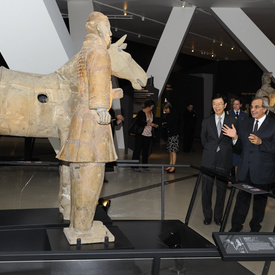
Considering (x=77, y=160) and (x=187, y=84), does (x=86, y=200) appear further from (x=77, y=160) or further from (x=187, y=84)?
(x=187, y=84)

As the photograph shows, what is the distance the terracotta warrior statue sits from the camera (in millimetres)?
2898

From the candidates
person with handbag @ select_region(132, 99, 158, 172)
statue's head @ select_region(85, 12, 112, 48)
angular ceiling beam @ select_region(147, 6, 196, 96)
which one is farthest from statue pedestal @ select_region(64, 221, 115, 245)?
angular ceiling beam @ select_region(147, 6, 196, 96)

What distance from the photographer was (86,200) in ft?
10.1

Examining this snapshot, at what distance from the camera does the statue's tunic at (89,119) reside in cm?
289

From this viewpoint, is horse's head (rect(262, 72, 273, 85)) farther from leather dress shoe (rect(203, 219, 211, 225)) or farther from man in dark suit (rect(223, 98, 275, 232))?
leather dress shoe (rect(203, 219, 211, 225))

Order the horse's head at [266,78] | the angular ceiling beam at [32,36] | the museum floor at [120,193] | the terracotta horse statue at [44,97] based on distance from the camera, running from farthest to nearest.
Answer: the horse's head at [266,78], the museum floor at [120,193], the angular ceiling beam at [32,36], the terracotta horse statue at [44,97]

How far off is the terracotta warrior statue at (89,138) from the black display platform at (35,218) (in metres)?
0.56

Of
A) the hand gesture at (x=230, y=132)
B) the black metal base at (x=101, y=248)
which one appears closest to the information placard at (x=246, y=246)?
the black metal base at (x=101, y=248)

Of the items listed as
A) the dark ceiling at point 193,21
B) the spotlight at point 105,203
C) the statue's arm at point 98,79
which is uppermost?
the dark ceiling at point 193,21

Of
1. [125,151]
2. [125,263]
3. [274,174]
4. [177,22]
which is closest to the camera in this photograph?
[125,263]

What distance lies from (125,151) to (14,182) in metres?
7.40

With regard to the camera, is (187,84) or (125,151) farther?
(187,84)

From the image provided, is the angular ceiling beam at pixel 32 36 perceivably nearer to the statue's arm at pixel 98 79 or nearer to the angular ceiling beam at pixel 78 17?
the statue's arm at pixel 98 79

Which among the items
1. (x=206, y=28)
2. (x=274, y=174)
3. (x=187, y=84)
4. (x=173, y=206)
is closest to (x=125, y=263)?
(x=274, y=174)
